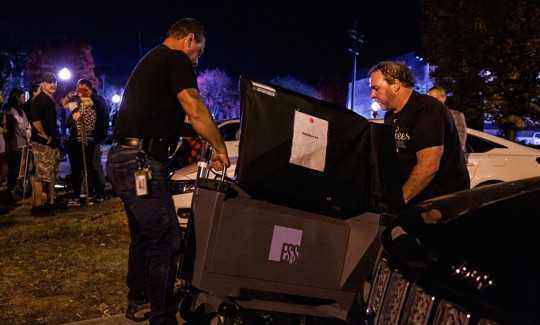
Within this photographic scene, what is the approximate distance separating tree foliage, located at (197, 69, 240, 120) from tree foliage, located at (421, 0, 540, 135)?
56484mm

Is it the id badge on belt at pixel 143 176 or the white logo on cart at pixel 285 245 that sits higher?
the id badge on belt at pixel 143 176

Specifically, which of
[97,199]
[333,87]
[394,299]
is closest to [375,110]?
[97,199]

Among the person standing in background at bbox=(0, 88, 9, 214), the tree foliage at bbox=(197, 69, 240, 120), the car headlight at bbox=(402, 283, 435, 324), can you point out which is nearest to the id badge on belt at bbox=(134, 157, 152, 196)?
the car headlight at bbox=(402, 283, 435, 324)

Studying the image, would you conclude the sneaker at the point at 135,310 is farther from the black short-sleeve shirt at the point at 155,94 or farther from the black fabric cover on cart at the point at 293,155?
the black fabric cover on cart at the point at 293,155

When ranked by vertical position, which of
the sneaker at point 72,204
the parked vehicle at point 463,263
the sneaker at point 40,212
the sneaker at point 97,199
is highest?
the parked vehicle at point 463,263

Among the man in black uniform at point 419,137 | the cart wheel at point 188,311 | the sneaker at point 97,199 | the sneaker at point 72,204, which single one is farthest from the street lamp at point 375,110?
the cart wheel at point 188,311

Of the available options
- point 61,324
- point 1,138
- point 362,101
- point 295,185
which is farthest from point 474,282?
point 362,101

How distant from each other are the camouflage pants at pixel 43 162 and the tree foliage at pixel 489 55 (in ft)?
42.1

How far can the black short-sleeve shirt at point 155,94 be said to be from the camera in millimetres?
3227

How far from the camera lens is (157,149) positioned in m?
3.31

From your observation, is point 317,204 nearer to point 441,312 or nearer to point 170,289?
point 170,289

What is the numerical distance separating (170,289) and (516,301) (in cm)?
222

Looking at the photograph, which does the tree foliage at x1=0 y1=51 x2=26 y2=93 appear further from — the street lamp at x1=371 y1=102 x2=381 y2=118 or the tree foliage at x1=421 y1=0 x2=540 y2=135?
the tree foliage at x1=421 y1=0 x2=540 y2=135

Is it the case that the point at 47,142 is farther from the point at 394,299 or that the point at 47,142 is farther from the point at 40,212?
the point at 394,299
